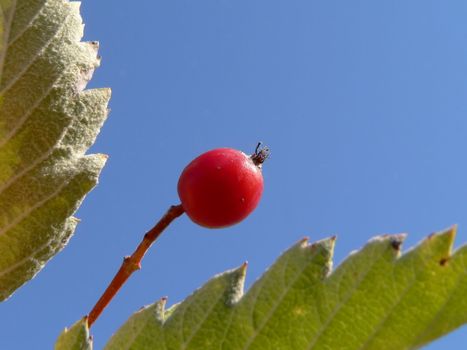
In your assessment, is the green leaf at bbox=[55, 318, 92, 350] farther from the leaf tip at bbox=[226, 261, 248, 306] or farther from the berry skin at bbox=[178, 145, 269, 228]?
the berry skin at bbox=[178, 145, 269, 228]

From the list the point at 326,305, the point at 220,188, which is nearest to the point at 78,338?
the point at 326,305

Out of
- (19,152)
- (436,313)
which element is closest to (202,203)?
(19,152)

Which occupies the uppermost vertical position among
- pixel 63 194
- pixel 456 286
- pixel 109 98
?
pixel 109 98

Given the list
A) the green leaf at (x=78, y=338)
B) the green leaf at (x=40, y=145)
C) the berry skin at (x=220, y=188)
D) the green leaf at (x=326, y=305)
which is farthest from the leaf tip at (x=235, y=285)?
the berry skin at (x=220, y=188)

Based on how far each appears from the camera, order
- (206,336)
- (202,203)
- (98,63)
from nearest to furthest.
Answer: (206,336) < (98,63) < (202,203)

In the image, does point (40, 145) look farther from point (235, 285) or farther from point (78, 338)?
point (235, 285)

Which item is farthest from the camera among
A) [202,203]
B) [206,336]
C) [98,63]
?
[202,203]

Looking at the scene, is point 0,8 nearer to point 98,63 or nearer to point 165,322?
point 98,63

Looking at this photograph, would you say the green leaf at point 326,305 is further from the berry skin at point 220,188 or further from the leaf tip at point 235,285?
the berry skin at point 220,188
